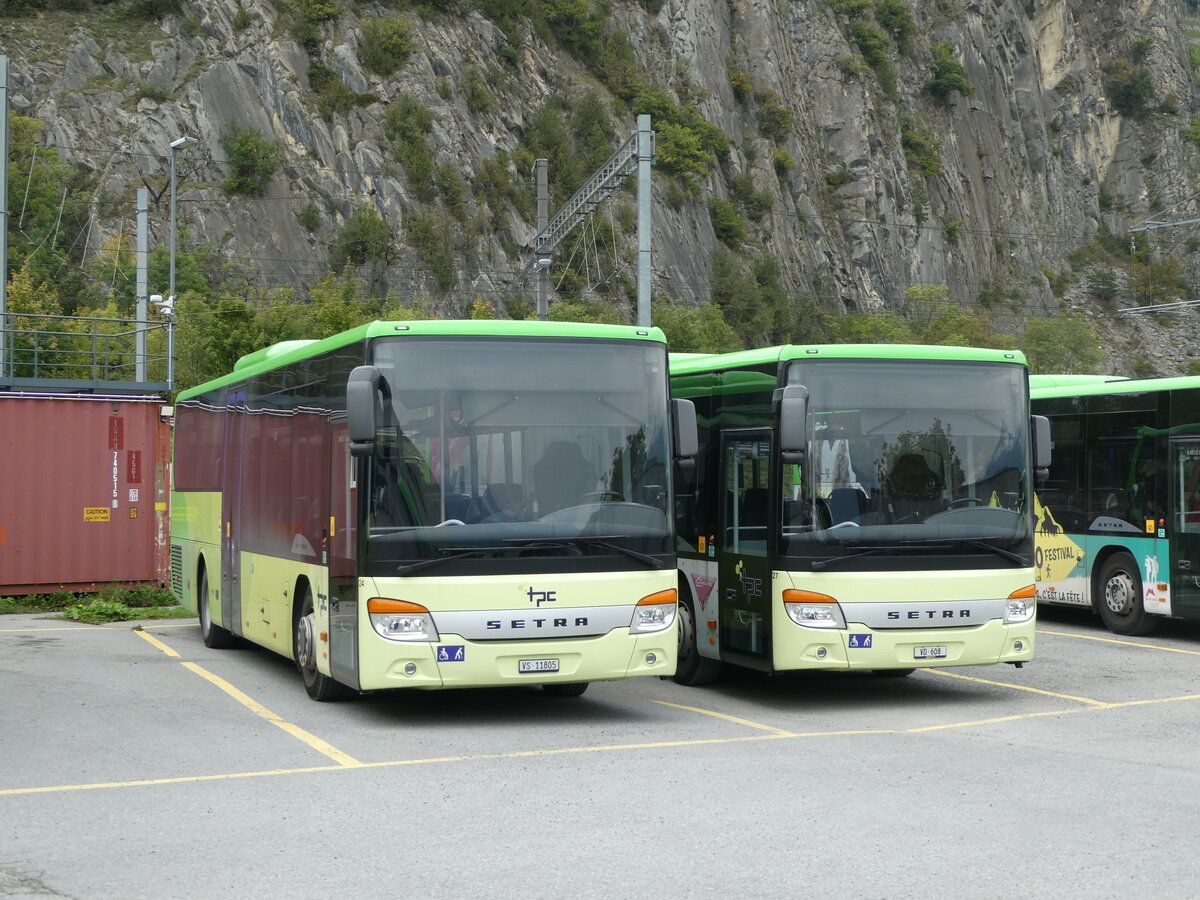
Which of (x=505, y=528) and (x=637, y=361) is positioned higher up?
(x=637, y=361)

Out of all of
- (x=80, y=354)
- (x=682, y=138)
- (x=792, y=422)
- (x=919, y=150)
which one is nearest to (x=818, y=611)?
(x=792, y=422)

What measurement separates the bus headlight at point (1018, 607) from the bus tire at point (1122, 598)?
237 inches

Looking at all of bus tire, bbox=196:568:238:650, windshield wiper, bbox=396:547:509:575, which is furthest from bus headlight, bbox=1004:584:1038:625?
bus tire, bbox=196:568:238:650

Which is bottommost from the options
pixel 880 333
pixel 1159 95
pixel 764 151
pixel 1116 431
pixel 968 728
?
pixel 968 728

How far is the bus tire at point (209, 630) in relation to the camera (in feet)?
53.0

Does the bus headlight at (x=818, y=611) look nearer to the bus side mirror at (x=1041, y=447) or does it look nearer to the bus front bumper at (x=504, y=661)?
the bus front bumper at (x=504, y=661)

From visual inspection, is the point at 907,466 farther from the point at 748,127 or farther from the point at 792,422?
the point at 748,127

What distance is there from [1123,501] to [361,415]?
11.0m

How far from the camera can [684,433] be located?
11008 mm

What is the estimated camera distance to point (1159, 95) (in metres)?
130

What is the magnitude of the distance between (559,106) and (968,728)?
248 feet

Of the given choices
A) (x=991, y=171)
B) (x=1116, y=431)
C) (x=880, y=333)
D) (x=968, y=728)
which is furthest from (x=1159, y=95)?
(x=968, y=728)

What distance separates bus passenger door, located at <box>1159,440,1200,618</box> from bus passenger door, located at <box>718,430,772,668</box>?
6.61m

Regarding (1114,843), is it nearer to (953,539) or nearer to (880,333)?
(953,539)
